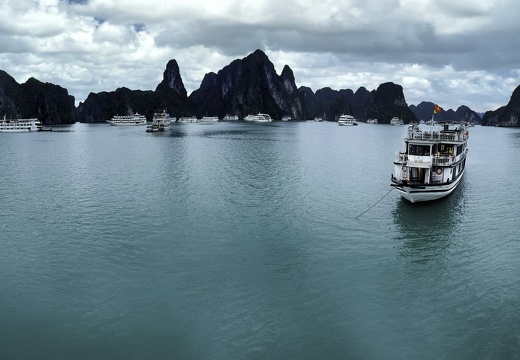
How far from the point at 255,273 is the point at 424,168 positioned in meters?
27.3

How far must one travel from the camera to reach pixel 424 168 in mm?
45750

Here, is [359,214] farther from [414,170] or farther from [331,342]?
[331,342]

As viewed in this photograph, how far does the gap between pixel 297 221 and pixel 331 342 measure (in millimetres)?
19347

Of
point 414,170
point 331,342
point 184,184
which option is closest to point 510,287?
point 331,342

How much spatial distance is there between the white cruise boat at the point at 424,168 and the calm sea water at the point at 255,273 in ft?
5.63

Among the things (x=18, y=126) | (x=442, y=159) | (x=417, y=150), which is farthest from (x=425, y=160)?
(x=18, y=126)

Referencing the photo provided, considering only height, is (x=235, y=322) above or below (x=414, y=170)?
below

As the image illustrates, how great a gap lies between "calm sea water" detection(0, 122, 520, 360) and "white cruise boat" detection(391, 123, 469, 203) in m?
1.72

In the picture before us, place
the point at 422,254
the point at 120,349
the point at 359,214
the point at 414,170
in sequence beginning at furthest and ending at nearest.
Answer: the point at 414,170 < the point at 359,214 < the point at 422,254 < the point at 120,349

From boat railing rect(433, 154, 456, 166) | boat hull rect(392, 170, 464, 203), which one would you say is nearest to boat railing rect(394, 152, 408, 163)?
boat railing rect(433, 154, 456, 166)

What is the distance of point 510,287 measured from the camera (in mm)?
25250

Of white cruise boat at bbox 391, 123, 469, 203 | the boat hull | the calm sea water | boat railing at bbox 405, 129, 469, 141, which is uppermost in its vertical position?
boat railing at bbox 405, 129, 469, 141

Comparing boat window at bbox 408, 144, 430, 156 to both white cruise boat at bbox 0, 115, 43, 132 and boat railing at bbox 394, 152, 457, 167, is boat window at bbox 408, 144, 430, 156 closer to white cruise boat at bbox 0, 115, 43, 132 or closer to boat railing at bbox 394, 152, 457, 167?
boat railing at bbox 394, 152, 457, 167

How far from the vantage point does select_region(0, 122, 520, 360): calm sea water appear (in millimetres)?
19750
